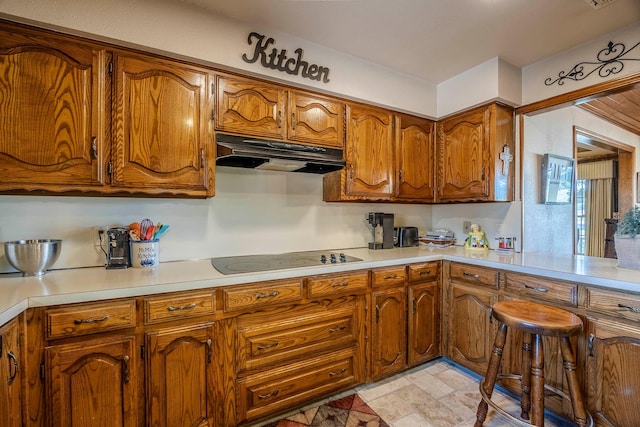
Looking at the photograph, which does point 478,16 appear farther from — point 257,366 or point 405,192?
point 257,366

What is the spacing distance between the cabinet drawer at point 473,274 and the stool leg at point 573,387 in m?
0.61

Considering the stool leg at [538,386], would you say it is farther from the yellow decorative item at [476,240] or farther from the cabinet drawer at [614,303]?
the yellow decorative item at [476,240]

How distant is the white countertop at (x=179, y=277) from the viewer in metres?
1.26

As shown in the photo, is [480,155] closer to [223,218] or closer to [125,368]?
[223,218]

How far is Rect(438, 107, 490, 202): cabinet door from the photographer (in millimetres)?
2441

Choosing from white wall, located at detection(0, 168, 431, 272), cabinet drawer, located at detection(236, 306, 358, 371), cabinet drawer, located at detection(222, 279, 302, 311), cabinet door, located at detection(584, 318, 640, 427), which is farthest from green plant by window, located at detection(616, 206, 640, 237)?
cabinet drawer, located at detection(222, 279, 302, 311)

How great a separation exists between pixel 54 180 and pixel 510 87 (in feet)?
10.1

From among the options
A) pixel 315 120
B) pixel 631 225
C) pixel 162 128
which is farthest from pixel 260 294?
pixel 631 225

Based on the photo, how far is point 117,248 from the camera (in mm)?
1735

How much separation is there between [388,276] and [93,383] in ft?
5.62

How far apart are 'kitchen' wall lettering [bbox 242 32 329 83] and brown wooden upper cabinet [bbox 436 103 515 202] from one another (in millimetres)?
1293

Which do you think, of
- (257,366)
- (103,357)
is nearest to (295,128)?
(257,366)

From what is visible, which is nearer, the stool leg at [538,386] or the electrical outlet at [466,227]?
the stool leg at [538,386]

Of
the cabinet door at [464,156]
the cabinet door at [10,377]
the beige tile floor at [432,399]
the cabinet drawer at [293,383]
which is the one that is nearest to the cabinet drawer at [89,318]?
the cabinet door at [10,377]
